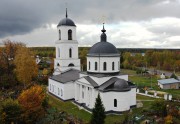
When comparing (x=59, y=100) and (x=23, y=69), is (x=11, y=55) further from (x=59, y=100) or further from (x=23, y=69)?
(x=59, y=100)

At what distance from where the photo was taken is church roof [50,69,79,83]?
33.5m

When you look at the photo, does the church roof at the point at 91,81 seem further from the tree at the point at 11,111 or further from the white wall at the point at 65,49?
the white wall at the point at 65,49

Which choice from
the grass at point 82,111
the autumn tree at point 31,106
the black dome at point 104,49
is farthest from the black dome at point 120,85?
the autumn tree at point 31,106

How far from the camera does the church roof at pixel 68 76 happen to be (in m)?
33.5

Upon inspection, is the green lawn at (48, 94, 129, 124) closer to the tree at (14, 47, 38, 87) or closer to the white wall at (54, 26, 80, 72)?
the white wall at (54, 26, 80, 72)

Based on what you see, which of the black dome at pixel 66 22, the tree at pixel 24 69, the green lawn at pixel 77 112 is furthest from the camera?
the tree at pixel 24 69

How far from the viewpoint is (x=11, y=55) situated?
4766 centimetres

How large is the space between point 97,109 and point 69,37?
18.6m

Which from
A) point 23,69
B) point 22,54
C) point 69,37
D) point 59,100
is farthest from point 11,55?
point 59,100

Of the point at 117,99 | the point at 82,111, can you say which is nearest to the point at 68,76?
the point at 82,111

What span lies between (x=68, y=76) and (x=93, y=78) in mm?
7754

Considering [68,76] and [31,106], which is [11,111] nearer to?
[31,106]

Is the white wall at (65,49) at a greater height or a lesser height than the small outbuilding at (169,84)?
greater

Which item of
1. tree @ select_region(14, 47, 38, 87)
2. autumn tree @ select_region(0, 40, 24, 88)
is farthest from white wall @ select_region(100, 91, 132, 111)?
autumn tree @ select_region(0, 40, 24, 88)
